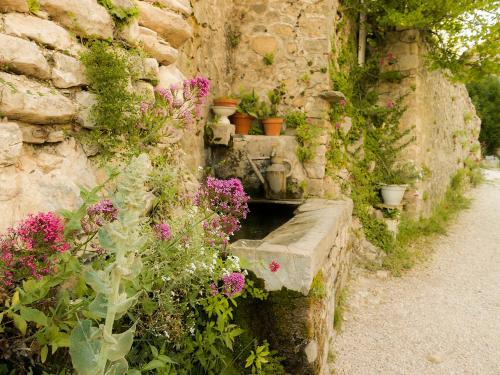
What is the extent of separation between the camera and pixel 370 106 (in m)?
6.38

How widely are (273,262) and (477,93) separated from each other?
64.8 ft

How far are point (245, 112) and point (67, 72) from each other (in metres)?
3.32

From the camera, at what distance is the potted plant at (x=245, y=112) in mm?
4973

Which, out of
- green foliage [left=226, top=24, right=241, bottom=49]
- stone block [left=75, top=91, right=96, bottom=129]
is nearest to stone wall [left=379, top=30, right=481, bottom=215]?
green foliage [left=226, top=24, right=241, bottom=49]

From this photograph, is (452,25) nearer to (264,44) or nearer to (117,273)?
(264,44)

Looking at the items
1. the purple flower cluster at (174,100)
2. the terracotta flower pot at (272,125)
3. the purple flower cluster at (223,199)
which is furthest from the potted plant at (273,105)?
the purple flower cluster at (223,199)

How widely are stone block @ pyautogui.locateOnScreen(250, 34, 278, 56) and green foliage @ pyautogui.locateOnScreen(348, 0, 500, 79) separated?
148 centimetres

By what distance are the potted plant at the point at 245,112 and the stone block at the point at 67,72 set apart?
10.1ft

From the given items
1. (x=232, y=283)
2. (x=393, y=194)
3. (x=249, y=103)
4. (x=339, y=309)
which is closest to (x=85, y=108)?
(x=232, y=283)

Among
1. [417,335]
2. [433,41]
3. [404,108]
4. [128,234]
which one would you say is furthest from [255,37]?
[128,234]

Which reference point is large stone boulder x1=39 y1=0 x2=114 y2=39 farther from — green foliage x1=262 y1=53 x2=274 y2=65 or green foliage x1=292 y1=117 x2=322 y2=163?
green foliage x1=262 y1=53 x2=274 y2=65

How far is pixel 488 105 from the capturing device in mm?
17922

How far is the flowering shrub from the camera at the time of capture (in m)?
1.26

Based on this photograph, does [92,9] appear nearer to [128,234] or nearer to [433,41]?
[128,234]
